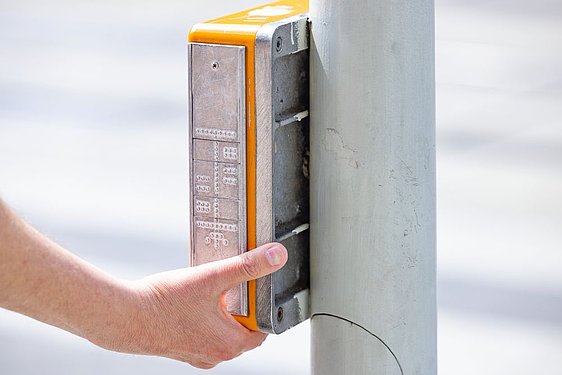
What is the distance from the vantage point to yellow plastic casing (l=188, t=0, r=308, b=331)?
4.57 feet

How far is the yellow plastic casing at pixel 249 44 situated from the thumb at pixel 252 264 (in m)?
0.02

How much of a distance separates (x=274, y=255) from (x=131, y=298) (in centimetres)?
19

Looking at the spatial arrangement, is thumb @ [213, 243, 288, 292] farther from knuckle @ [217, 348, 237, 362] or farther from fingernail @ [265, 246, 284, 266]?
knuckle @ [217, 348, 237, 362]

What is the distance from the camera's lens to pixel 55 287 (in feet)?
4.50

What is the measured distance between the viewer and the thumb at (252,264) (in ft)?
4.65

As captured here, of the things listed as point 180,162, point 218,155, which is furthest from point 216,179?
point 180,162

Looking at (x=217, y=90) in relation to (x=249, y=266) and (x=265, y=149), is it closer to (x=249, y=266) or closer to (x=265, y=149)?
(x=265, y=149)

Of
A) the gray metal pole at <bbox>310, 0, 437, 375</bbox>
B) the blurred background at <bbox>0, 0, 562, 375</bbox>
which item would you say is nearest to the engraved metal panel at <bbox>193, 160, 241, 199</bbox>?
the gray metal pole at <bbox>310, 0, 437, 375</bbox>

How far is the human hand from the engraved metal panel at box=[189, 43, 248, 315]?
27mm

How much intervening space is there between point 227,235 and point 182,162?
9.68ft

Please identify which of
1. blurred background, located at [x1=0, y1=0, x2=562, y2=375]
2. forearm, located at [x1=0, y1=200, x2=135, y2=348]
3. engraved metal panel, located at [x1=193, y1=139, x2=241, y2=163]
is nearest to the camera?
forearm, located at [x1=0, y1=200, x2=135, y2=348]

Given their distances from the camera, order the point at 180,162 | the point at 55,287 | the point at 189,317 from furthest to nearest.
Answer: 1. the point at 180,162
2. the point at 189,317
3. the point at 55,287

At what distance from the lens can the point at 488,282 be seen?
357 centimetres

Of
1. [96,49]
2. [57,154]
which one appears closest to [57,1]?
[96,49]
